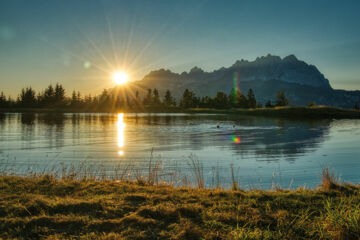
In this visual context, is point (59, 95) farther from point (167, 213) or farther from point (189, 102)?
point (167, 213)

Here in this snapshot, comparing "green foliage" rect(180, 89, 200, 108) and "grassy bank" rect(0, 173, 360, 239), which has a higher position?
"green foliage" rect(180, 89, 200, 108)

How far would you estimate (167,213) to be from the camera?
6.96 metres

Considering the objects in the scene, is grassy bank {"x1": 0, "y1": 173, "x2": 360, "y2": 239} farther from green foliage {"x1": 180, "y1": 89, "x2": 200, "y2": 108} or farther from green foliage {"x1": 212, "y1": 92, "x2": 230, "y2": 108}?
green foliage {"x1": 180, "y1": 89, "x2": 200, "y2": 108}

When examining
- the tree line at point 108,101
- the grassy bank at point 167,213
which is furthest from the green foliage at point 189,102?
the grassy bank at point 167,213

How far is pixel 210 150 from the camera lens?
22844 mm

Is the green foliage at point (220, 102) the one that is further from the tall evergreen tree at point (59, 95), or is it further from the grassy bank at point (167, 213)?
the grassy bank at point (167, 213)

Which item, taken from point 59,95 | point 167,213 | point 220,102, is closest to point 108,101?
point 59,95

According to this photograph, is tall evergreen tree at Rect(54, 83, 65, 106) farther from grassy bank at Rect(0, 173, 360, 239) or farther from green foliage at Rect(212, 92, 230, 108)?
grassy bank at Rect(0, 173, 360, 239)

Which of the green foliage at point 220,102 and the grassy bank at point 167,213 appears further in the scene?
the green foliage at point 220,102

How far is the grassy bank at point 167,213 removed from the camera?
5793mm

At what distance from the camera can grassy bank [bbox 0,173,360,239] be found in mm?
5793

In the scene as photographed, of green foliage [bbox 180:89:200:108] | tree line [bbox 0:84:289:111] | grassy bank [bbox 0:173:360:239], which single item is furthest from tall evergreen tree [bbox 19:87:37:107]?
grassy bank [bbox 0:173:360:239]

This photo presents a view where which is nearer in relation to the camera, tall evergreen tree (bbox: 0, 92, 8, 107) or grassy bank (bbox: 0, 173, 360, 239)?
grassy bank (bbox: 0, 173, 360, 239)

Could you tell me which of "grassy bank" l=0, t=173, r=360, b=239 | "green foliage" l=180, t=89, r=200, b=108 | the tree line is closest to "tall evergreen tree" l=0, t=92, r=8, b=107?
the tree line
